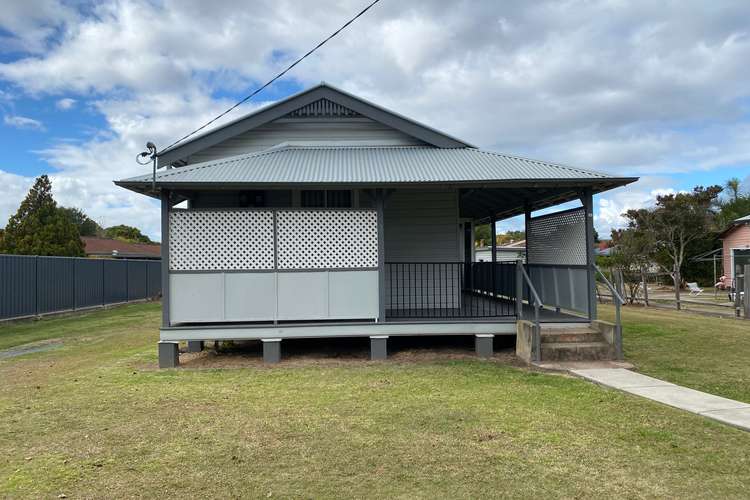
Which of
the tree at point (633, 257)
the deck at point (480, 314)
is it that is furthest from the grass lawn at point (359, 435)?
the tree at point (633, 257)

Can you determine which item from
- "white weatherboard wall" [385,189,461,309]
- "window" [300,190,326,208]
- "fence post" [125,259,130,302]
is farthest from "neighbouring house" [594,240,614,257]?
"fence post" [125,259,130,302]

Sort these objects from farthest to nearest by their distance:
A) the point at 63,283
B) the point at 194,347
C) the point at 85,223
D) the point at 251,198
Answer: the point at 85,223
the point at 63,283
the point at 251,198
the point at 194,347

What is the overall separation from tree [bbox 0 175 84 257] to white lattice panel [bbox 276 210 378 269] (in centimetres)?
2125

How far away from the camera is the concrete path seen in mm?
5504

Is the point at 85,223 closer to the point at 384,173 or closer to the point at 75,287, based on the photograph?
the point at 75,287

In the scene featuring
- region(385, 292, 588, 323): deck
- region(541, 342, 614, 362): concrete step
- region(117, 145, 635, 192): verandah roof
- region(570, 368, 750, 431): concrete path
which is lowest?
region(570, 368, 750, 431): concrete path

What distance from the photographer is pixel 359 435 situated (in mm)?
5121

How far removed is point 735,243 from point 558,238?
85.5ft

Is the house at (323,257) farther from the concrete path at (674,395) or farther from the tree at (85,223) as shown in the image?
the tree at (85,223)

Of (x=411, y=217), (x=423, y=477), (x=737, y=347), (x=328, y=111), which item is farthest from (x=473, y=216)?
(x=423, y=477)

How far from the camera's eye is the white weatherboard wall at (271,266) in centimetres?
884

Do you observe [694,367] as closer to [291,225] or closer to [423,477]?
[423,477]

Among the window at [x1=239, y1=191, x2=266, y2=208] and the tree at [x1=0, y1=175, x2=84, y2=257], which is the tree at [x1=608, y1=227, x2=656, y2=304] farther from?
the tree at [x1=0, y1=175, x2=84, y2=257]

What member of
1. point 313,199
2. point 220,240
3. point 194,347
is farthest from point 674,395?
point 194,347
